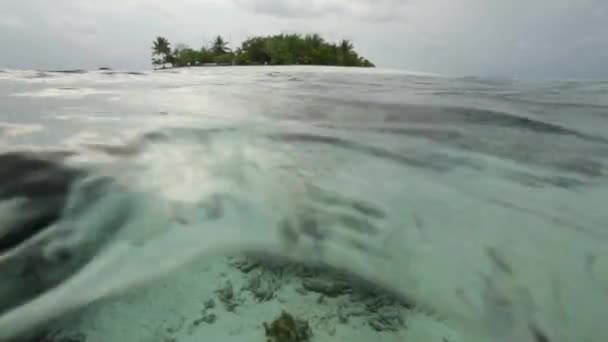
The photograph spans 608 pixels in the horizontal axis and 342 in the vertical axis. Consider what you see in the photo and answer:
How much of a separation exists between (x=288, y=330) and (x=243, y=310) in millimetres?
130

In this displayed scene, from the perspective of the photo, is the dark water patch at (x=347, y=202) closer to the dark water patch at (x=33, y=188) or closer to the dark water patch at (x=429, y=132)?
the dark water patch at (x=33, y=188)

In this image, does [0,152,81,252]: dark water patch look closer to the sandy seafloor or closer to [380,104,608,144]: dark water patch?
the sandy seafloor

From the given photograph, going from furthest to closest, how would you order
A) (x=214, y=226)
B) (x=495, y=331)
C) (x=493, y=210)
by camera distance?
(x=493, y=210)
(x=214, y=226)
(x=495, y=331)

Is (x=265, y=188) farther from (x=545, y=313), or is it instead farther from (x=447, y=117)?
(x=447, y=117)

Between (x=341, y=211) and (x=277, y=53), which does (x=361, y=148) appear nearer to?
(x=341, y=211)

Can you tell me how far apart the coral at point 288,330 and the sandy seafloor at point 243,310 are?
15 mm

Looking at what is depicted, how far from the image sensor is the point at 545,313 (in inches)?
46.0

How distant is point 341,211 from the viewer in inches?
63.4

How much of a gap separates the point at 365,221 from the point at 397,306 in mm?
415

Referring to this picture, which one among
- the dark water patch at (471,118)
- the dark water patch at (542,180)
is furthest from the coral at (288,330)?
the dark water patch at (471,118)

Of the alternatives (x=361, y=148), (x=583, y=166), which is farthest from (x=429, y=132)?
(x=583, y=166)

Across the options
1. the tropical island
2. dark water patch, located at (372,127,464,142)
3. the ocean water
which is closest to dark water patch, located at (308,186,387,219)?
the ocean water

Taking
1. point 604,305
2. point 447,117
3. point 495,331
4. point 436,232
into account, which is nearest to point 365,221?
point 436,232

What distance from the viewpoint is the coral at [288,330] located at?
107cm
